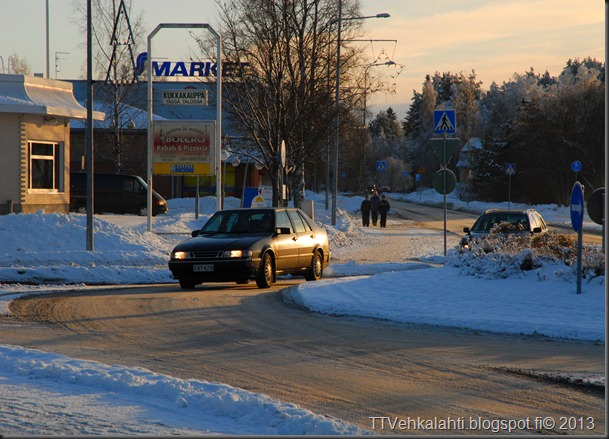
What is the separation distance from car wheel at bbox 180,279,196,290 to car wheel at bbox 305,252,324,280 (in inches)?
117

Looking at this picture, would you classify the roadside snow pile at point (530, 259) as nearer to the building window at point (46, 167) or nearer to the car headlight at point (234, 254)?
the car headlight at point (234, 254)

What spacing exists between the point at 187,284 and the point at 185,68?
4817 centimetres

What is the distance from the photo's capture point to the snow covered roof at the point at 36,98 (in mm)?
32594

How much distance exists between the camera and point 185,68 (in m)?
64.0

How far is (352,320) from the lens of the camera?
1326 cm

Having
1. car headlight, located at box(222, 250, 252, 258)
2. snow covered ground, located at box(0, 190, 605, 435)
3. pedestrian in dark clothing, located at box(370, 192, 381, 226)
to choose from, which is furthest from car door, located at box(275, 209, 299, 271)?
pedestrian in dark clothing, located at box(370, 192, 381, 226)

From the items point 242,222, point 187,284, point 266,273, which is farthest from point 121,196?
point 266,273

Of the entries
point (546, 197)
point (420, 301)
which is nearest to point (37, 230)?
point (420, 301)

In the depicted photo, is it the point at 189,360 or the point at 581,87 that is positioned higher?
the point at 581,87

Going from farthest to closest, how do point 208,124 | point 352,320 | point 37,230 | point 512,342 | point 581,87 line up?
point 581,87, point 208,124, point 37,230, point 352,320, point 512,342

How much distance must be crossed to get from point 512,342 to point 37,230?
1707 centimetres

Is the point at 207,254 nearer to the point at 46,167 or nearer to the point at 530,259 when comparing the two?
the point at 530,259

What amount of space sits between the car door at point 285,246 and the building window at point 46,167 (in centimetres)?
1776

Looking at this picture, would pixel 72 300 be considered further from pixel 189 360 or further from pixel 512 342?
pixel 512 342
